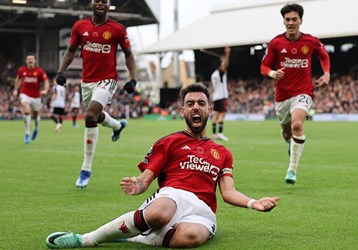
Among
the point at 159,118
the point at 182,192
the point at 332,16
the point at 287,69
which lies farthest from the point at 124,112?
the point at 182,192

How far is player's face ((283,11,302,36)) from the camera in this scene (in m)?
11.1

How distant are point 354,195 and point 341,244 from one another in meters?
3.40

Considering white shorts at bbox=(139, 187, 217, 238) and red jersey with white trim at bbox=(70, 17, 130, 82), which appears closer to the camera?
white shorts at bbox=(139, 187, 217, 238)

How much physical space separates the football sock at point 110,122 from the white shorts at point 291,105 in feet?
8.85

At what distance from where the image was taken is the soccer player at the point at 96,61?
35.9 feet

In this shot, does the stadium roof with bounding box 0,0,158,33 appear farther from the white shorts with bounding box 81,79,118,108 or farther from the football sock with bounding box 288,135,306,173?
the football sock with bounding box 288,135,306,173

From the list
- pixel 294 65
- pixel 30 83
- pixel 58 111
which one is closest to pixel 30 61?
pixel 30 83

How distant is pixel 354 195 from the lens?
9.55 metres

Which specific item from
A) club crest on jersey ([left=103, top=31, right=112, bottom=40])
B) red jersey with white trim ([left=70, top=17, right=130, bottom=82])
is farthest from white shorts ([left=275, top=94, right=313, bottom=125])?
club crest on jersey ([left=103, top=31, right=112, bottom=40])

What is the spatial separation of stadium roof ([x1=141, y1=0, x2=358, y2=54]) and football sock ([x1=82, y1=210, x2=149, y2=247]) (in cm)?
4276

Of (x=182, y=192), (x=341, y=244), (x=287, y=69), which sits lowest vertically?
(x=341, y=244)

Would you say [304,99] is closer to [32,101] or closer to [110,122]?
[110,122]

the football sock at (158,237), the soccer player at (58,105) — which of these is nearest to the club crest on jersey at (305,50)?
the football sock at (158,237)

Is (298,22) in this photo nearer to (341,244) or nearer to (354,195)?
(354,195)
